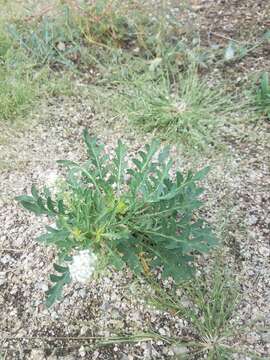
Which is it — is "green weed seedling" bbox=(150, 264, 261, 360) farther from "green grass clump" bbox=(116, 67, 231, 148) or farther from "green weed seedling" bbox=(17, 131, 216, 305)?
"green grass clump" bbox=(116, 67, 231, 148)

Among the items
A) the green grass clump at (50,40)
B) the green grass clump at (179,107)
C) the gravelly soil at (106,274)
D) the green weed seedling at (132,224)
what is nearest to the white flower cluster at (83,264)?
the green weed seedling at (132,224)

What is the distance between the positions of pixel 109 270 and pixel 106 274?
0.06 ft

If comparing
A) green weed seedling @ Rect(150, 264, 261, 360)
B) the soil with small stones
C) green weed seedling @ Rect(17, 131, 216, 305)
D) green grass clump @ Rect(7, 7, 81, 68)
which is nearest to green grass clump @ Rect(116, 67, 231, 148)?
the soil with small stones

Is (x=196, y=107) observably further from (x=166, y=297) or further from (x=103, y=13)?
(x=166, y=297)

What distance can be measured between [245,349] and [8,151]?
129 centimetres

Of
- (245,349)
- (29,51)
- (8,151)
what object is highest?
(29,51)

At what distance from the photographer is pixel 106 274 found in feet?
5.43

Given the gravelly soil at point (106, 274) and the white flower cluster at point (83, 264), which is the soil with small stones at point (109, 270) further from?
the white flower cluster at point (83, 264)

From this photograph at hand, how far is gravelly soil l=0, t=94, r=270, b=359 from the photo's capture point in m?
1.52

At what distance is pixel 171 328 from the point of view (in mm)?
1530

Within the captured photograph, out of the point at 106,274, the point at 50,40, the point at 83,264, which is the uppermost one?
the point at 50,40

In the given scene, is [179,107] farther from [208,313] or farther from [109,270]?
[208,313]

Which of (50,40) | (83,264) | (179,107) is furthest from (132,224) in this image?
(50,40)

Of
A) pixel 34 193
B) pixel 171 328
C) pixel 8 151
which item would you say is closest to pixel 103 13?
pixel 8 151
